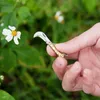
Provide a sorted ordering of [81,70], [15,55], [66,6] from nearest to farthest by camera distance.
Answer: [81,70]
[15,55]
[66,6]

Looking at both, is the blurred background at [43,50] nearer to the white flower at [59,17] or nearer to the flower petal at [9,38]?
the white flower at [59,17]

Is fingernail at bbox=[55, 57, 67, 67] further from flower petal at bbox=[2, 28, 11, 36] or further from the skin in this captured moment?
flower petal at bbox=[2, 28, 11, 36]

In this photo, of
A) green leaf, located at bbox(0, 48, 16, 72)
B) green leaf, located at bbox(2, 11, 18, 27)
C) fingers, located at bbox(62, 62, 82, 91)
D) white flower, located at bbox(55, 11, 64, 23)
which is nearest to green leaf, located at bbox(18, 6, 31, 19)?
green leaf, located at bbox(2, 11, 18, 27)

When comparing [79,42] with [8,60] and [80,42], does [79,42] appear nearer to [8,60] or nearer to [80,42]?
[80,42]

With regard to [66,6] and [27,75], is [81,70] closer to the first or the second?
[27,75]

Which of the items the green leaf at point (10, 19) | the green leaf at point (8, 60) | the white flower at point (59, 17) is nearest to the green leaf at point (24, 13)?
the green leaf at point (10, 19)

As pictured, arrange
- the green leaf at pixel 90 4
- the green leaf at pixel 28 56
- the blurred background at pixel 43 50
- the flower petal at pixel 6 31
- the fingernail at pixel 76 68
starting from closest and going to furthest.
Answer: the fingernail at pixel 76 68
the flower petal at pixel 6 31
the green leaf at pixel 28 56
the blurred background at pixel 43 50
the green leaf at pixel 90 4

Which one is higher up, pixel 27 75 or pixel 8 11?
pixel 8 11

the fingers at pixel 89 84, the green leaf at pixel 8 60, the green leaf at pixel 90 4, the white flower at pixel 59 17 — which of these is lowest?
the fingers at pixel 89 84

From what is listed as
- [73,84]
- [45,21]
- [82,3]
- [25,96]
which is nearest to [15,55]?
[73,84]
